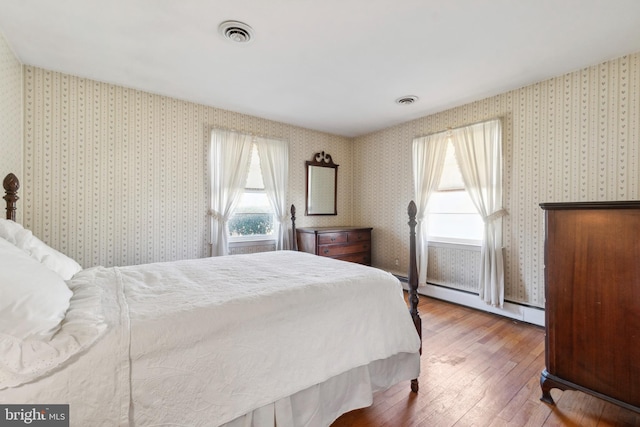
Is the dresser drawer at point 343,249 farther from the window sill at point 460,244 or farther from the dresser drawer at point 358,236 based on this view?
the window sill at point 460,244

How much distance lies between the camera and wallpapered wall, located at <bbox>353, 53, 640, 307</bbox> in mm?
2447

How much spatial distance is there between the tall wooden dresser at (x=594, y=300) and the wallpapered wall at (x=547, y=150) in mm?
1324

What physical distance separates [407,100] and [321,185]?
1.91 meters

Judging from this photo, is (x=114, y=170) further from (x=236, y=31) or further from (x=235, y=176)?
(x=236, y=31)

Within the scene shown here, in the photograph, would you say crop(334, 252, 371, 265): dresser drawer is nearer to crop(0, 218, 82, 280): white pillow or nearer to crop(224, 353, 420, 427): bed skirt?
crop(224, 353, 420, 427): bed skirt

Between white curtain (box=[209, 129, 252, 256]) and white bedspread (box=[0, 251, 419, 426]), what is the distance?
1708 mm

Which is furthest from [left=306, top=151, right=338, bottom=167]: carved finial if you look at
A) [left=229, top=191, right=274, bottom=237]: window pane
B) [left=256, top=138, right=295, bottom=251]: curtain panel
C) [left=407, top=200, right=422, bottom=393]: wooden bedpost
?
[left=407, top=200, right=422, bottom=393]: wooden bedpost

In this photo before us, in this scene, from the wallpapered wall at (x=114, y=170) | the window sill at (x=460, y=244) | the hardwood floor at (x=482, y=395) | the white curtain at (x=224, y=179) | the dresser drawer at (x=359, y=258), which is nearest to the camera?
the hardwood floor at (x=482, y=395)

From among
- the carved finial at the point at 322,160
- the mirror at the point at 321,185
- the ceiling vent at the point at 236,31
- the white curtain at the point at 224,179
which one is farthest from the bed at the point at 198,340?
the carved finial at the point at 322,160

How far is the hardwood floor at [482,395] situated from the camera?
1637mm

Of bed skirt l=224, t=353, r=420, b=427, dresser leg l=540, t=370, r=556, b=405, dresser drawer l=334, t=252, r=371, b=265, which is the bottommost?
dresser leg l=540, t=370, r=556, b=405

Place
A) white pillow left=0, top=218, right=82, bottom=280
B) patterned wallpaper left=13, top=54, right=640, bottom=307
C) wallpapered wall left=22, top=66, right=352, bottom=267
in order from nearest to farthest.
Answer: white pillow left=0, top=218, right=82, bottom=280 < patterned wallpaper left=13, top=54, right=640, bottom=307 < wallpapered wall left=22, top=66, right=352, bottom=267

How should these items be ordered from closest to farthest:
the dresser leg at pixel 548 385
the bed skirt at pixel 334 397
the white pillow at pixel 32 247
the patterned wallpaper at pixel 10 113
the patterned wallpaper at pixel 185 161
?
the bed skirt at pixel 334 397 → the white pillow at pixel 32 247 → the dresser leg at pixel 548 385 → the patterned wallpaper at pixel 10 113 → the patterned wallpaper at pixel 185 161

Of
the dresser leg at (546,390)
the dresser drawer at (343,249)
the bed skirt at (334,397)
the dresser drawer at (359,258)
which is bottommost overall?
the dresser leg at (546,390)
